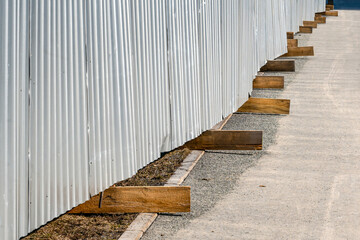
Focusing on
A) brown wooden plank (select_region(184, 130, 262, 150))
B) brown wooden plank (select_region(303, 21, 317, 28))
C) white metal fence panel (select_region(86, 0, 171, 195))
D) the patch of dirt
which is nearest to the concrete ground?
brown wooden plank (select_region(184, 130, 262, 150))

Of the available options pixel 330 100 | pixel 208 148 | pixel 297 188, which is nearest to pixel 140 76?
pixel 297 188

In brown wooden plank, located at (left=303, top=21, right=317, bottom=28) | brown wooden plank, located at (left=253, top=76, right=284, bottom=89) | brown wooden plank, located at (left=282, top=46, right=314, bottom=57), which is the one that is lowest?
brown wooden plank, located at (left=253, top=76, right=284, bottom=89)

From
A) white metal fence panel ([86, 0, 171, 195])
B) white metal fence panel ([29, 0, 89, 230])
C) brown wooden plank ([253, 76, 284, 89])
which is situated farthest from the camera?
brown wooden plank ([253, 76, 284, 89])

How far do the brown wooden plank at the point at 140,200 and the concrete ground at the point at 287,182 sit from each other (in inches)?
4.6

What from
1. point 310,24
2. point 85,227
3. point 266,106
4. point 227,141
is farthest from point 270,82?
point 310,24

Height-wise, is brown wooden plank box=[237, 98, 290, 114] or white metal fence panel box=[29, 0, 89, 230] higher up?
white metal fence panel box=[29, 0, 89, 230]

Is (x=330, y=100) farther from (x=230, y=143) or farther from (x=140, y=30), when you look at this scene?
(x=140, y=30)

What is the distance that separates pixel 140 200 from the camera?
6.24 meters

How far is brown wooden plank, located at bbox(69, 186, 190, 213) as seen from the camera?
20.4ft

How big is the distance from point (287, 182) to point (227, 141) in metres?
1.37

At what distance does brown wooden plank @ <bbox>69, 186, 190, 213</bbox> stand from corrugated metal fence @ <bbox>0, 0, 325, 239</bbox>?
1.06 feet

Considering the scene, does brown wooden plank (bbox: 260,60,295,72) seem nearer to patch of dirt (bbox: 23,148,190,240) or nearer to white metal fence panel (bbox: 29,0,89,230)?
patch of dirt (bbox: 23,148,190,240)

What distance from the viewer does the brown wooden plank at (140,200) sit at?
6203 millimetres

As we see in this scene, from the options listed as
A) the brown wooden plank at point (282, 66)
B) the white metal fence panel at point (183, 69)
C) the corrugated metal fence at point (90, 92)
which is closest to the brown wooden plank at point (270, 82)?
the brown wooden plank at point (282, 66)
